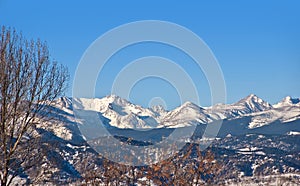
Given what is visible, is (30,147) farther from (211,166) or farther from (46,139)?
(211,166)

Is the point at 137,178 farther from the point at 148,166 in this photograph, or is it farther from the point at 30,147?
the point at 30,147

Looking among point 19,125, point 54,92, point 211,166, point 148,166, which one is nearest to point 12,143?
point 19,125

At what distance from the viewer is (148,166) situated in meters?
23.2

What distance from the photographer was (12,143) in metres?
21.2

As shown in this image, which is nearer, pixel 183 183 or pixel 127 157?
pixel 183 183

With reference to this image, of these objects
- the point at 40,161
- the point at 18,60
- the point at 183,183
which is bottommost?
the point at 183,183

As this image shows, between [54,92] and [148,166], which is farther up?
[54,92]

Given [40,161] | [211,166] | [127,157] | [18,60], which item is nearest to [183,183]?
[211,166]

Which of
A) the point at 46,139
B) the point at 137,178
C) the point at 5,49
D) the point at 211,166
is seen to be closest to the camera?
the point at 5,49

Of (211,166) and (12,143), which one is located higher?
(12,143)

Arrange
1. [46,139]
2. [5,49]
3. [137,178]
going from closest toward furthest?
1. [5,49]
2. [46,139]
3. [137,178]

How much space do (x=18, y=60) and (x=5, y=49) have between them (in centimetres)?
70


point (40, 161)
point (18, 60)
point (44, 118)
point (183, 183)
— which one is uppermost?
point (18, 60)

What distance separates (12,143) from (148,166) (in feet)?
20.9
